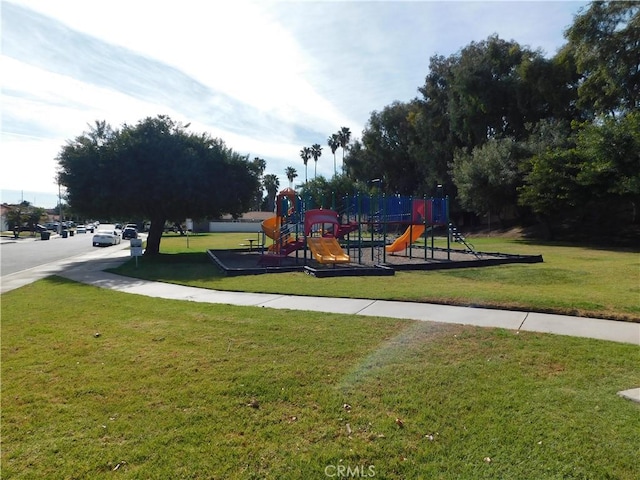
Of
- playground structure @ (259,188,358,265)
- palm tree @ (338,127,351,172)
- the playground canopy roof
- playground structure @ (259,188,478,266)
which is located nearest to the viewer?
playground structure @ (259,188,358,265)

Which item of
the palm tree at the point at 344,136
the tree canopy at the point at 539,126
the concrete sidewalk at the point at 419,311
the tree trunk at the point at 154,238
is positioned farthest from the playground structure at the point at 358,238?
the palm tree at the point at 344,136

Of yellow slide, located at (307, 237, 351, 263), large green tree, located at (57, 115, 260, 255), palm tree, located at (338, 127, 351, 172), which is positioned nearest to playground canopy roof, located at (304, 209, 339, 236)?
yellow slide, located at (307, 237, 351, 263)

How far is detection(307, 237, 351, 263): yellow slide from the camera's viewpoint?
50.0 ft

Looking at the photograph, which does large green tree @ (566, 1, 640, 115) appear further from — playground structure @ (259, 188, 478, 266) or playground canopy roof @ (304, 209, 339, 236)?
playground canopy roof @ (304, 209, 339, 236)

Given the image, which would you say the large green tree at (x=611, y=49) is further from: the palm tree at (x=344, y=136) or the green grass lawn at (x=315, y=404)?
the palm tree at (x=344, y=136)

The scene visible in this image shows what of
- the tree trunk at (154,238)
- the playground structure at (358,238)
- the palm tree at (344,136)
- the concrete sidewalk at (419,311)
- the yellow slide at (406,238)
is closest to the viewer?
the concrete sidewalk at (419,311)

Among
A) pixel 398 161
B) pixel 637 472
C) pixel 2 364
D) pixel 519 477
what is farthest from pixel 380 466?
pixel 398 161

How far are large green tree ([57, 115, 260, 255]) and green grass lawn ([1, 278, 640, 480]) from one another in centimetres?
1611

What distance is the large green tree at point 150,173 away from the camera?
21.3m

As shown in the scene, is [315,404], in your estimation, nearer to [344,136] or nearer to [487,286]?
[487,286]

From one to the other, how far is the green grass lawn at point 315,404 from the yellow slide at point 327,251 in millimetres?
8601

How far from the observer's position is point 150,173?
853 inches

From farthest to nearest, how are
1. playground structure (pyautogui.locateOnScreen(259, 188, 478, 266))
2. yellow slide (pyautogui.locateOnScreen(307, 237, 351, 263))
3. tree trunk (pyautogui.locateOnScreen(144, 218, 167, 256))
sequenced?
Answer: tree trunk (pyautogui.locateOnScreen(144, 218, 167, 256))
playground structure (pyautogui.locateOnScreen(259, 188, 478, 266))
yellow slide (pyautogui.locateOnScreen(307, 237, 351, 263))

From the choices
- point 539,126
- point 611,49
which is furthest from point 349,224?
point 539,126
